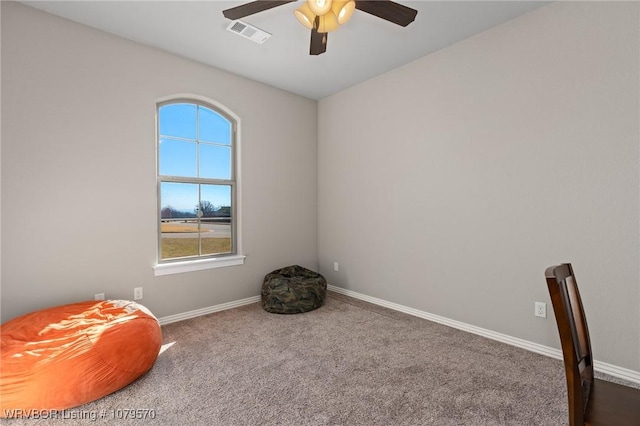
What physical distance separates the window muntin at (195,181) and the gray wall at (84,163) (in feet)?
0.53

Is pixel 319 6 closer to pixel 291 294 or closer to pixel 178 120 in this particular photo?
pixel 178 120

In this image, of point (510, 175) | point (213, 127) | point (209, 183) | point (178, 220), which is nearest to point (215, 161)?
point (209, 183)

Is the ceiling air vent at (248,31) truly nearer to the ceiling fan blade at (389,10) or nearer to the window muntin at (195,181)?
the window muntin at (195,181)

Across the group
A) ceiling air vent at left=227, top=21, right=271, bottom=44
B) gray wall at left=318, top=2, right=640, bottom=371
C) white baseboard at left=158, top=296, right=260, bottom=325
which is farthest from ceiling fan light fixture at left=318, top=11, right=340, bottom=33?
white baseboard at left=158, top=296, right=260, bottom=325

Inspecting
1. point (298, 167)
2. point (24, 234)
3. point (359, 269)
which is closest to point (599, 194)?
point (359, 269)

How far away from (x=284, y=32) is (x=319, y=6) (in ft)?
3.79

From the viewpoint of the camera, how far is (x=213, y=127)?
3572mm

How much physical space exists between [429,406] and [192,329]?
2.18m

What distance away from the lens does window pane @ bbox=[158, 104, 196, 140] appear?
10.6 feet

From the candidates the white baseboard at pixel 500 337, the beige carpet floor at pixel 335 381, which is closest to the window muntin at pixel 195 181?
the beige carpet floor at pixel 335 381

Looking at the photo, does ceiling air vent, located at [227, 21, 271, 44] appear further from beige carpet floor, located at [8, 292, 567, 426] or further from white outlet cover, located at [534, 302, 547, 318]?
white outlet cover, located at [534, 302, 547, 318]

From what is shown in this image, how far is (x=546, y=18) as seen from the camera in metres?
2.43

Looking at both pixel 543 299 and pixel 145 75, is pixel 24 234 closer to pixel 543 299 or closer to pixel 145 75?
pixel 145 75

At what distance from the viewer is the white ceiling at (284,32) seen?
8.01 feet
